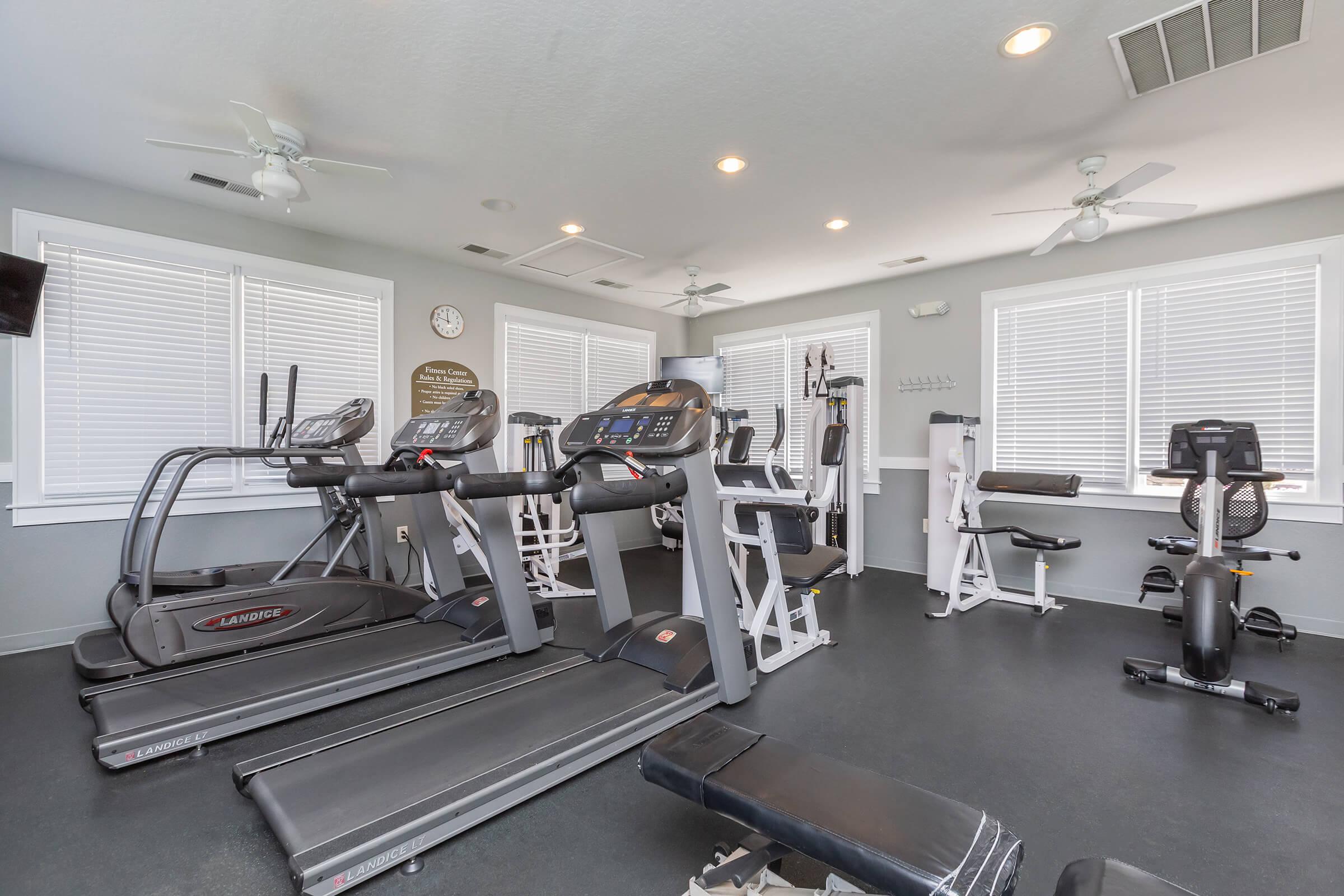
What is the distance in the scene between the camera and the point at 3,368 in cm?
341

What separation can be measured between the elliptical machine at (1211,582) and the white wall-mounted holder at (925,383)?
7.35ft

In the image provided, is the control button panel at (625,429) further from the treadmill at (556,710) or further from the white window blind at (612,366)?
the white window blind at (612,366)

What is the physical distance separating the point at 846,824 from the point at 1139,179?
10.9 feet

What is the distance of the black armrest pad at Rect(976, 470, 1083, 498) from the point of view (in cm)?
413

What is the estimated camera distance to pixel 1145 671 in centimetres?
303

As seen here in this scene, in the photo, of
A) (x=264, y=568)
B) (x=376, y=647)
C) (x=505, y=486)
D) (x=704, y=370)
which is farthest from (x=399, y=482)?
(x=704, y=370)

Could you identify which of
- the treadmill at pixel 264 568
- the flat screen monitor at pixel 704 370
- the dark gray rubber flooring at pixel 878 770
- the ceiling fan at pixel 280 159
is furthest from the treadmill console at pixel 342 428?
the flat screen monitor at pixel 704 370

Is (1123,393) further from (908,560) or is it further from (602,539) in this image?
(602,539)

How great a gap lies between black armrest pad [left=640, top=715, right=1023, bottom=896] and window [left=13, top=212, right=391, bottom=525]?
4.06m

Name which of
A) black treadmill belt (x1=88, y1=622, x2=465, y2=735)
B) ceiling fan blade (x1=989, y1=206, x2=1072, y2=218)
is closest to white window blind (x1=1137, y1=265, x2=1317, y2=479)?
ceiling fan blade (x1=989, y1=206, x2=1072, y2=218)

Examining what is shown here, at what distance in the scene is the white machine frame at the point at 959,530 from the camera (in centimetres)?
441

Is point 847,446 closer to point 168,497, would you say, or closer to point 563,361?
point 563,361

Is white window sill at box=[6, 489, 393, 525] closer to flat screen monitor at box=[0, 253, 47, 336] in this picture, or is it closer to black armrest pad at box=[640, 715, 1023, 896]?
flat screen monitor at box=[0, 253, 47, 336]

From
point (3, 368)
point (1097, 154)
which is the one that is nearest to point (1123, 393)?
point (1097, 154)
